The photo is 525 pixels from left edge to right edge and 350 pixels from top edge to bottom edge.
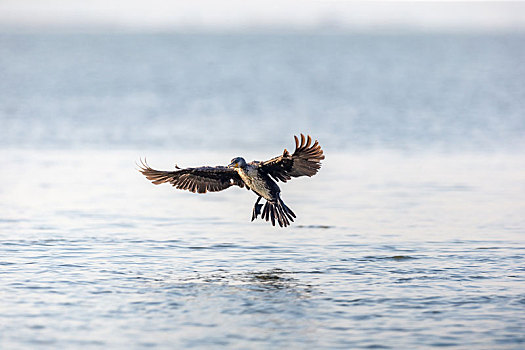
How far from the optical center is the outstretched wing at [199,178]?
1281cm

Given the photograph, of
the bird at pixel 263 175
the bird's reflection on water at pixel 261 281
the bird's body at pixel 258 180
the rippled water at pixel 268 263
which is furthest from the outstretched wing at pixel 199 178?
the bird's reflection on water at pixel 261 281

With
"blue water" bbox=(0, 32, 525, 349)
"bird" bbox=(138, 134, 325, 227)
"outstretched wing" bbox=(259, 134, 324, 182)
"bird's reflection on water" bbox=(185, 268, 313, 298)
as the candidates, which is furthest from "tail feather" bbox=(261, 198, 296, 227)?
"bird's reflection on water" bbox=(185, 268, 313, 298)

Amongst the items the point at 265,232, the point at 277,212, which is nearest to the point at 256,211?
the point at 277,212

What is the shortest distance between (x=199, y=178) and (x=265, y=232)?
1791 mm

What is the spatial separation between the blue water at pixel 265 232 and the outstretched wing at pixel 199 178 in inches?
31.3

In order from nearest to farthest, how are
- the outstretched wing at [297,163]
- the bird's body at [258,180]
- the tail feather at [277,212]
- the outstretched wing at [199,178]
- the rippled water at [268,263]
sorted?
the rippled water at [268,263], the outstretched wing at [297,163], the bird's body at [258,180], the tail feather at [277,212], the outstretched wing at [199,178]

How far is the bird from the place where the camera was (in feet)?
39.2

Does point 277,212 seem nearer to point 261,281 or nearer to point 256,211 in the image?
point 256,211

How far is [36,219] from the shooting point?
15.2 m

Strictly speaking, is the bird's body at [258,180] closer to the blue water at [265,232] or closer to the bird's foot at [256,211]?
the bird's foot at [256,211]

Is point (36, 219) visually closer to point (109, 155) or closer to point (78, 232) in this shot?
point (78, 232)

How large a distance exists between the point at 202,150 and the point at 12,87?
889 inches

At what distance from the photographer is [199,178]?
1311cm

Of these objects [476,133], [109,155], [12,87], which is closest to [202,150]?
[109,155]
